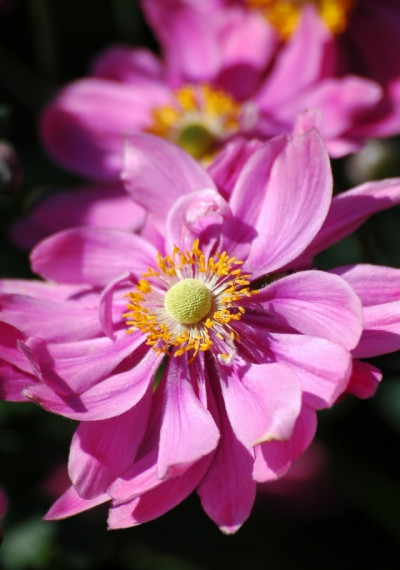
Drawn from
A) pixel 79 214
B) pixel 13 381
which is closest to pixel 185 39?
pixel 79 214

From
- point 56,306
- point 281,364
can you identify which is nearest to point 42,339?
point 56,306

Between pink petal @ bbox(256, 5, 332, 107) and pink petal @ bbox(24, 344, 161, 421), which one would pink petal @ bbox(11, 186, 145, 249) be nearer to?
pink petal @ bbox(256, 5, 332, 107)


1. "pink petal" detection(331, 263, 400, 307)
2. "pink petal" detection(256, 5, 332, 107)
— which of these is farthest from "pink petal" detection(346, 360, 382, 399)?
"pink petal" detection(256, 5, 332, 107)

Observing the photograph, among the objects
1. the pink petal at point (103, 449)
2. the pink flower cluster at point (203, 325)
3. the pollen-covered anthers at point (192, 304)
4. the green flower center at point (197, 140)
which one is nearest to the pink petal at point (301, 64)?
the green flower center at point (197, 140)

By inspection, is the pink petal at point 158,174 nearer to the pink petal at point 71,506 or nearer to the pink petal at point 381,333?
the pink petal at point 381,333

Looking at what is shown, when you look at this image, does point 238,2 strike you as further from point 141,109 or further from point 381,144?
point 381,144

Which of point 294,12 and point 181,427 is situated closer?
point 181,427

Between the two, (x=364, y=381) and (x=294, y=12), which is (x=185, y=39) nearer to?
(x=294, y=12)
